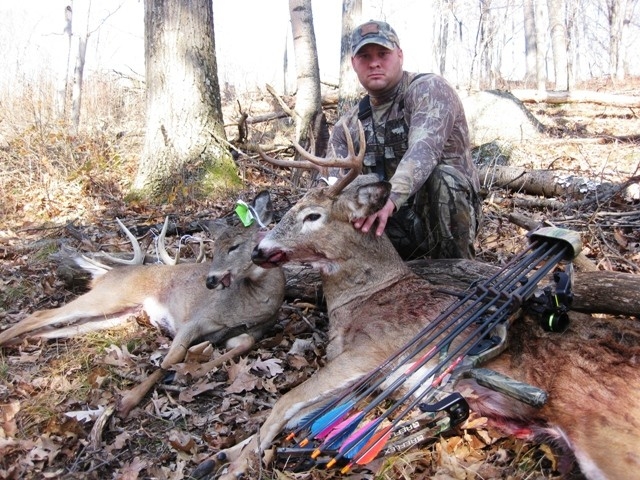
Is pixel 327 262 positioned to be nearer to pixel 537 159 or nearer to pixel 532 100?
pixel 537 159

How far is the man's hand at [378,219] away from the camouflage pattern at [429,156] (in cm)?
51

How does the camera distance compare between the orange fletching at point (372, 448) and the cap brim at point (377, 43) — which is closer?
the orange fletching at point (372, 448)

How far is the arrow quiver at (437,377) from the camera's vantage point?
2617 millimetres

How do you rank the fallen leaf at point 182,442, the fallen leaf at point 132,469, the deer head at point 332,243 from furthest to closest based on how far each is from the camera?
the deer head at point 332,243, the fallen leaf at point 182,442, the fallen leaf at point 132,469

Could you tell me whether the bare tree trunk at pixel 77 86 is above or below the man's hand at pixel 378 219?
above

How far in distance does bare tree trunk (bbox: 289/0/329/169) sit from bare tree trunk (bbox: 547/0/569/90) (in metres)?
11.6

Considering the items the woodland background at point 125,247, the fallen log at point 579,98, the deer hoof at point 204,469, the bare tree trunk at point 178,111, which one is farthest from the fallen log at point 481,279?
the fallen log at point 579,98

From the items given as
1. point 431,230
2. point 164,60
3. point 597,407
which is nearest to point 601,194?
point 431,230

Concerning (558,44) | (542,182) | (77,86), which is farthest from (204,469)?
(558,44)

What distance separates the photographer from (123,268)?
17.3 feet

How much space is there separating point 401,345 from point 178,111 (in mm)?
5094

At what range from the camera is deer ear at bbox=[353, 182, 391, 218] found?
3.32 metres

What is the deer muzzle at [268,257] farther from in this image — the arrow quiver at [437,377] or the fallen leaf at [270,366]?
the arrow quiver at [437,377]

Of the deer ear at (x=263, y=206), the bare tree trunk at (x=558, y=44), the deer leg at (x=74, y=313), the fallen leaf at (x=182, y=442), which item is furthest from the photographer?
the bare tree trunk at (x=558, y=44)
